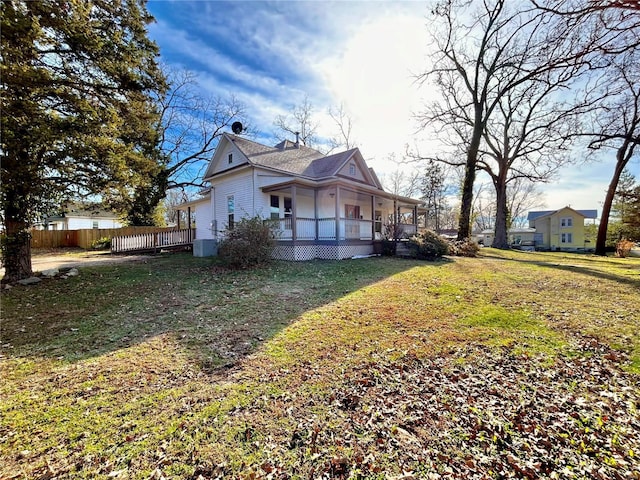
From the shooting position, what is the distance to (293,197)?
1260 centimetres

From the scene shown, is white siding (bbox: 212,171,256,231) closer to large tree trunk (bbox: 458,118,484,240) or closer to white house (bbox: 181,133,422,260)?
white house (bbox: 181,133,422,260)

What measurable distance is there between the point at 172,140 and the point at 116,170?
69.8 feet

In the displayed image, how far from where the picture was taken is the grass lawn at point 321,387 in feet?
7.96

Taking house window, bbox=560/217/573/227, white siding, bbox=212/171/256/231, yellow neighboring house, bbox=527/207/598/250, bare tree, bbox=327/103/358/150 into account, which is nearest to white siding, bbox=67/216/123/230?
white siding, bbox=212/171/256/231

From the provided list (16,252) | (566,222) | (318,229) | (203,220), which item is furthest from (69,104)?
(566,222)

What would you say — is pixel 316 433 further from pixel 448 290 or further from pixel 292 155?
pixel 292 155

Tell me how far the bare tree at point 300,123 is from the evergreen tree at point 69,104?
21849mm

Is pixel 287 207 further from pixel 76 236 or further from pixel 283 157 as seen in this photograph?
pixel 76 236

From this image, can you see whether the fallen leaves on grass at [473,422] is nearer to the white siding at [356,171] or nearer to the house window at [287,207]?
the house window at [287,207]

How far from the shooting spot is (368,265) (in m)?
11.4

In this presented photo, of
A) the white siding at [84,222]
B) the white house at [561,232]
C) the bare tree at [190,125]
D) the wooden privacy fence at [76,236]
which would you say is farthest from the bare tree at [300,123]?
the white house at [561,232]

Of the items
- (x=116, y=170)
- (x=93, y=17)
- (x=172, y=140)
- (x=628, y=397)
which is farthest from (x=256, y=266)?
(x=172, y=140)

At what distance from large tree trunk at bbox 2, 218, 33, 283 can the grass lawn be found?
1.56 metres

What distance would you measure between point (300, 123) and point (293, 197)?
20.5m
